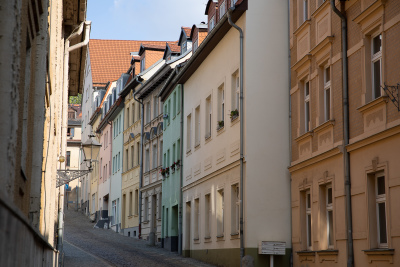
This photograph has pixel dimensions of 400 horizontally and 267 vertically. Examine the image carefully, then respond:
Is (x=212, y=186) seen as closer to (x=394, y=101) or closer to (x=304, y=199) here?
(x=304, y=199)

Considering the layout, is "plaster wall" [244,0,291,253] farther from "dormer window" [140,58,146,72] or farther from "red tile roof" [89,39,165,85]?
"red tile roof" [89,39,165,85]

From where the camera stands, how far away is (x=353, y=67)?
53.8 ft

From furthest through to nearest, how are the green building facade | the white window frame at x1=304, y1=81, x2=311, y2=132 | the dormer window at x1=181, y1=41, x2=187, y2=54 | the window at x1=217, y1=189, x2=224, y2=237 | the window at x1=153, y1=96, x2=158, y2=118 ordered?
the window at x1=153, y1=96, x2=158, y2=118
the dormer window at x1=181, y1=41, x2=187, y2=54
the green building facade
the window at x1=217, y1=189, x2=224, y2=237
the white window frame at x1=304, y1=81, x2=311, y2=132

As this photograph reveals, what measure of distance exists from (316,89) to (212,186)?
8.70m

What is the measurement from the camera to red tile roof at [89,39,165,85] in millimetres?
67688

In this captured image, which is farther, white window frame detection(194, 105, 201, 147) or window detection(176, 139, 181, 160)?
window detection(176, 139, 181, 160)

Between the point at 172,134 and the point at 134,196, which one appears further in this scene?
the point at 134,196

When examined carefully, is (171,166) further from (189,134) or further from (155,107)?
(155,107)

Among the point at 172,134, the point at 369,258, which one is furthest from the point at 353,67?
the point at 172,134

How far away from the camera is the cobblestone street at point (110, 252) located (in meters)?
26.9

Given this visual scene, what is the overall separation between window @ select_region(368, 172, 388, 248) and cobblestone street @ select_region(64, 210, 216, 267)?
10.9 m

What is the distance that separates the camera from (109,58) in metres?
69.9

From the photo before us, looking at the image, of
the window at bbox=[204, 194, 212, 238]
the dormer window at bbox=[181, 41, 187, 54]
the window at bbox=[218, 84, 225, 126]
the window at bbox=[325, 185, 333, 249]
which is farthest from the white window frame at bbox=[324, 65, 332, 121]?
the dormer window at bbox=[181, 41, 187, 54]

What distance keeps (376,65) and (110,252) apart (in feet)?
65.6
